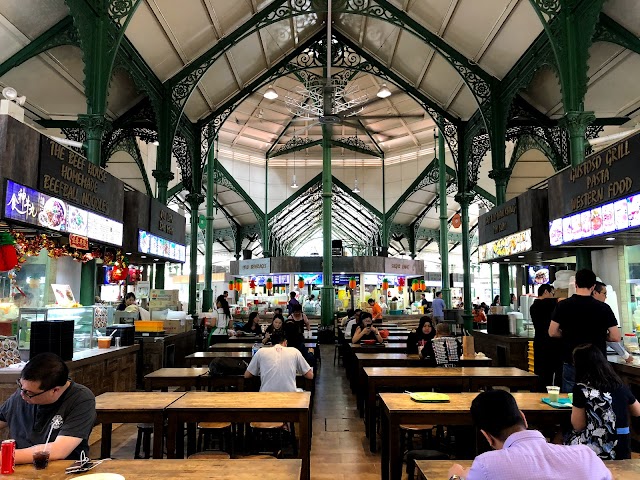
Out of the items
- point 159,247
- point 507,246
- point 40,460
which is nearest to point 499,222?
point 507,246

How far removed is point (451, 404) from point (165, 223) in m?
8.56

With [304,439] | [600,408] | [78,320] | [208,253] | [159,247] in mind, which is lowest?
[304,439]

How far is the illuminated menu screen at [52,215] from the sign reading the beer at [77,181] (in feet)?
0.34

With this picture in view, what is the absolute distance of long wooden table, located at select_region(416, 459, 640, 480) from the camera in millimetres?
2420

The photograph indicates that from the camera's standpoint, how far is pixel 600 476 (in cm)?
186

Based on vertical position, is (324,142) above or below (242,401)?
above

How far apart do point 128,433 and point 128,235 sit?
13.2 feet

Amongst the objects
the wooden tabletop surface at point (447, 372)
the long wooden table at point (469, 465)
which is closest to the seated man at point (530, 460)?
the long wooden table at point (469, 465)

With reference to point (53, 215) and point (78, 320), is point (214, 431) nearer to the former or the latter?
point (78, 320)

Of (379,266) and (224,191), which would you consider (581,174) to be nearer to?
(379,266)

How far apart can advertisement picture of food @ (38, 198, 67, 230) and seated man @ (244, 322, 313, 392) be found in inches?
Answer: 123

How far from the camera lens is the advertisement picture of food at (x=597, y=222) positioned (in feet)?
21.4

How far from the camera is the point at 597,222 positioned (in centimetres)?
660

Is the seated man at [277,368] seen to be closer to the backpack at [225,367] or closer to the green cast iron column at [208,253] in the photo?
the backpack at [225,367]
